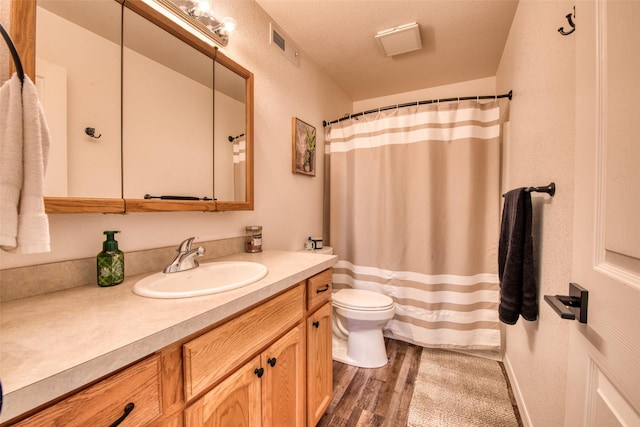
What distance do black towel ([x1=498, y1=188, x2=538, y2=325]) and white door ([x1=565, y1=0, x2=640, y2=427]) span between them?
605 millimetres

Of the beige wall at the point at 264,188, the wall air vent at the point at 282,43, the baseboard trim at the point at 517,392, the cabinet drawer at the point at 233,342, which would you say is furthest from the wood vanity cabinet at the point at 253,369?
the wall air vent at the point at 282,43

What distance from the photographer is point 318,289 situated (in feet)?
4.14

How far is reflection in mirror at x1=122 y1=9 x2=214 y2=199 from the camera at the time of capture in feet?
3.21

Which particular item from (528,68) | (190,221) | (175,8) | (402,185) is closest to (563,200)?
(528,68)

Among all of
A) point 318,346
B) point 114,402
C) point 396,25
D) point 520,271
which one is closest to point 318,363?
point 318,346

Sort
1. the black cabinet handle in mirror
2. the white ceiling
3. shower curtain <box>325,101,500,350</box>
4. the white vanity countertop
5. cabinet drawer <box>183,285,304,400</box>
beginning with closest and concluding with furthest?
the white vanity countertop → the black cabinet handle in mirror → cabinet drawer <box>183,285,304,400</box> → the white ceiling → shower curtain <box>325,101,500,350</box>

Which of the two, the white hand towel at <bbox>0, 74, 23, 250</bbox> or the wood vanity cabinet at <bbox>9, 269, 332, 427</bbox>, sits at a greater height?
the white hand towel at <bbox>0, 74, 23, 250</bbox>

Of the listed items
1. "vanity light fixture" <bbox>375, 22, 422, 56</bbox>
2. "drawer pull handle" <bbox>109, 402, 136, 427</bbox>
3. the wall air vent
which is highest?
"vanity light fixture" <bbox>375, 22, 422, 56</bbox>

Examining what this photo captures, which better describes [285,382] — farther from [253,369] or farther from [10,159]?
[10,159]

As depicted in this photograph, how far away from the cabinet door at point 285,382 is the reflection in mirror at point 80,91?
32.7 inches

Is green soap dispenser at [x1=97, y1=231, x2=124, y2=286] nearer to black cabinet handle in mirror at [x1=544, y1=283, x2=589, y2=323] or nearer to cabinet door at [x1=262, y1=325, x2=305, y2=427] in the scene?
cabinet door at [x1=262, y1=325, x2=305, y2=427]

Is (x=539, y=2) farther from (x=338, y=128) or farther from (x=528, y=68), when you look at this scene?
(x=338, y=128)

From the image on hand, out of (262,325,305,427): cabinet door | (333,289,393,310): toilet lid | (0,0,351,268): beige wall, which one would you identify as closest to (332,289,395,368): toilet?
(333,289,393,310): toilet lid

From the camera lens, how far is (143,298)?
753 mm
